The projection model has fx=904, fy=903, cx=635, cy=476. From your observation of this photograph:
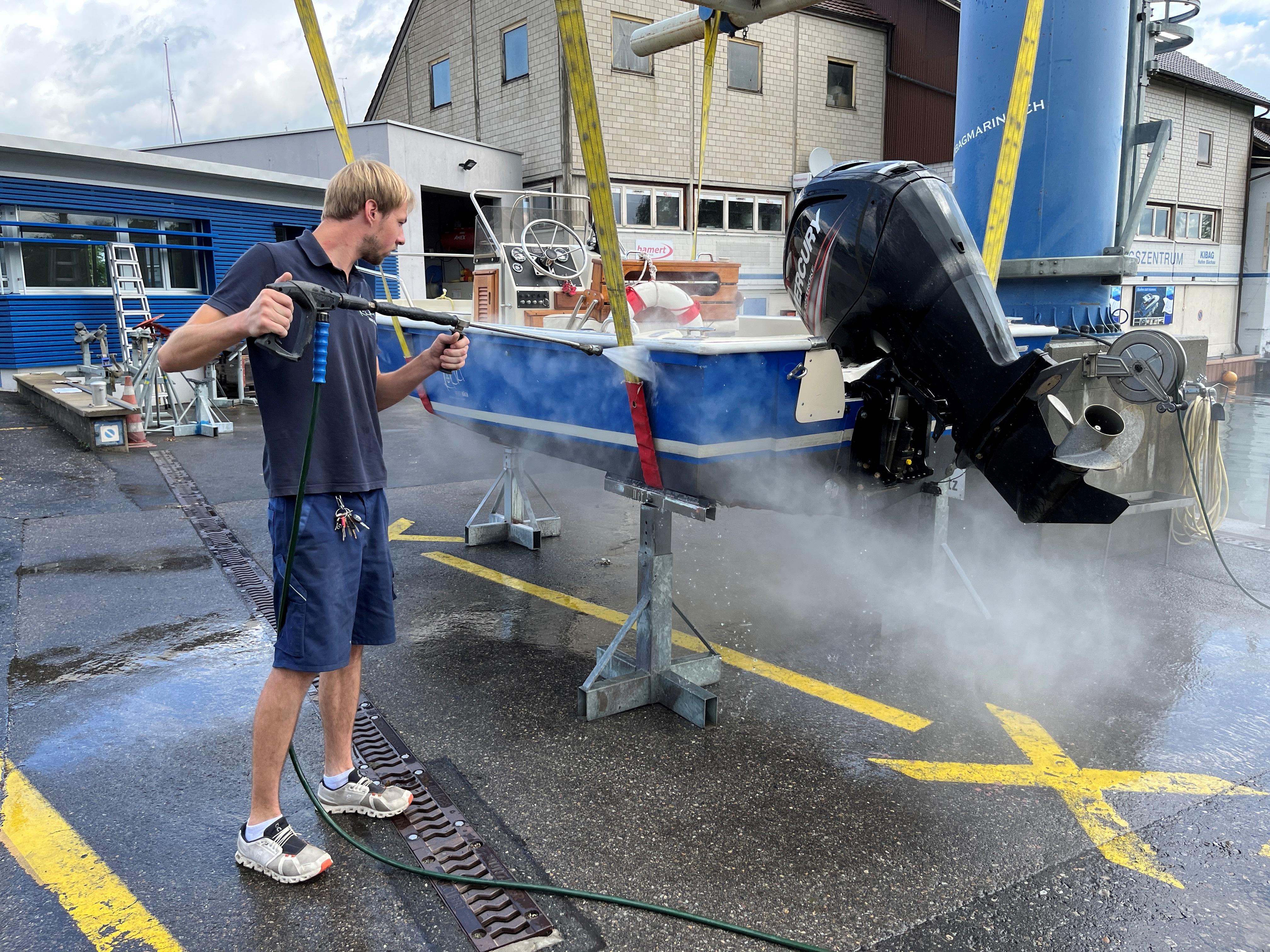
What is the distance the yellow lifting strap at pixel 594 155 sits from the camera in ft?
8.09

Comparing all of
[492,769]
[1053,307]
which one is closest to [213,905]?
[492,769]

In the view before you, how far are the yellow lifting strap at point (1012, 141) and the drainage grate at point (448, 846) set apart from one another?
2.56 meters

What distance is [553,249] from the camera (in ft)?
18.7

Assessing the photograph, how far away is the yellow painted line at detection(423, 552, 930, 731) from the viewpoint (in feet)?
10.6

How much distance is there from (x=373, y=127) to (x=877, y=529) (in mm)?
13276

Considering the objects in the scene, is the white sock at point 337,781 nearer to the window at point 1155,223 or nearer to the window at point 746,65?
the window at point 746,65

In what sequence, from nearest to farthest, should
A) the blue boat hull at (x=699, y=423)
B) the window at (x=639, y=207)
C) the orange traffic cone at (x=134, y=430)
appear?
1. the blue boat hull at (x=699, y=423)
2. the orange traffic cone at (x=134, y=430)
3. the window at (x=639, y=207)

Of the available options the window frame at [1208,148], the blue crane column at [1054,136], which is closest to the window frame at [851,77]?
the window frame at [1208,148]

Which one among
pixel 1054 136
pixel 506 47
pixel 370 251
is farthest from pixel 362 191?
pixel 506 47

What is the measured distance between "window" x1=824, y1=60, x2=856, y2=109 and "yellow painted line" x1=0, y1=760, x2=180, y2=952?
20.5 meters

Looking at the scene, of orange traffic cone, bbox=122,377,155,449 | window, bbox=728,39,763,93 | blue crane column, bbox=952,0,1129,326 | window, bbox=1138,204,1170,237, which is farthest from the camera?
window, bbox=1138,204,1170,237

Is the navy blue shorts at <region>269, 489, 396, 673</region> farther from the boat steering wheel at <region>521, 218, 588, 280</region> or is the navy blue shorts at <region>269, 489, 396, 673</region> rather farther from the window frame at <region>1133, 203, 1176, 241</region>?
the window frame at <region>1133, 203, 1176, 241</region>

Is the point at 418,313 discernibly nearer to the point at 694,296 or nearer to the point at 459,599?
the point at 459,599

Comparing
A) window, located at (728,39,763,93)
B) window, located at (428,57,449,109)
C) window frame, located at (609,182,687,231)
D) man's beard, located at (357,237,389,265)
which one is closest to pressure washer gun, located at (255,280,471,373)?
man's beard, located at (357,237,389,265)
